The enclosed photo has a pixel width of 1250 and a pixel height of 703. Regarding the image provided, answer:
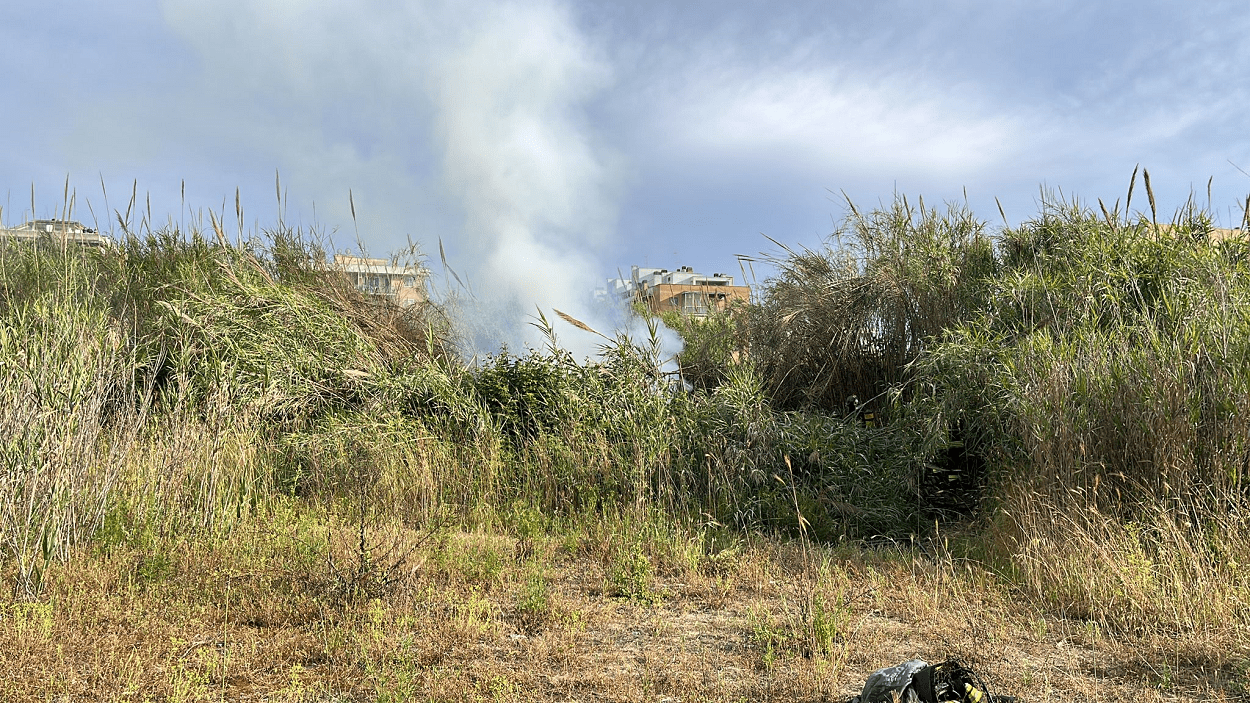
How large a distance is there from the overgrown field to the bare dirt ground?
0.02m

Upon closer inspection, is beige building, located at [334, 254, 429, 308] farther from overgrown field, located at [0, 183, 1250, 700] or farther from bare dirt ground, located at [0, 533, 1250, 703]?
bare dirt ground, located at [0, 533, 1250, 703]

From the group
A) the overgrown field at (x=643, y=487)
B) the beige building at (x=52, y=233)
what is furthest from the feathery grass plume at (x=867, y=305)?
the beige building at (x=52, y=233)

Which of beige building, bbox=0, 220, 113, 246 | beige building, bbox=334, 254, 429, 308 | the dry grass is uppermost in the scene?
beige building, bbox=0, 220, 113, 246

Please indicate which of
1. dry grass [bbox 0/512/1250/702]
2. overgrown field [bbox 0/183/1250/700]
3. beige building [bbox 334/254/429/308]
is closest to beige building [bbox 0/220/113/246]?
overgrown field [bbox 0/183/1250/700]

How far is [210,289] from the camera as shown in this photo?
8.69 m

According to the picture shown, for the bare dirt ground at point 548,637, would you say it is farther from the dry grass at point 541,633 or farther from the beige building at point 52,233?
the beige building at point 52,233

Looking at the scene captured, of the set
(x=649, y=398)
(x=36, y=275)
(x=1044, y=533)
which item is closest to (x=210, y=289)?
(x=36, y=275)

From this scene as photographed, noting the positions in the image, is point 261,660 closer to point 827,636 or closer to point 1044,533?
point 827,636

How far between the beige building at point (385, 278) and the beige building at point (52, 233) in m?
2.64

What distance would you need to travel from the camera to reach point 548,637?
4160mm

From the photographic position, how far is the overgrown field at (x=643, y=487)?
3884 mm

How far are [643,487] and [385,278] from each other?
636cm

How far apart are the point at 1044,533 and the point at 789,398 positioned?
15.3 ft

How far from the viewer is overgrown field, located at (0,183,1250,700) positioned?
3.88 meters
